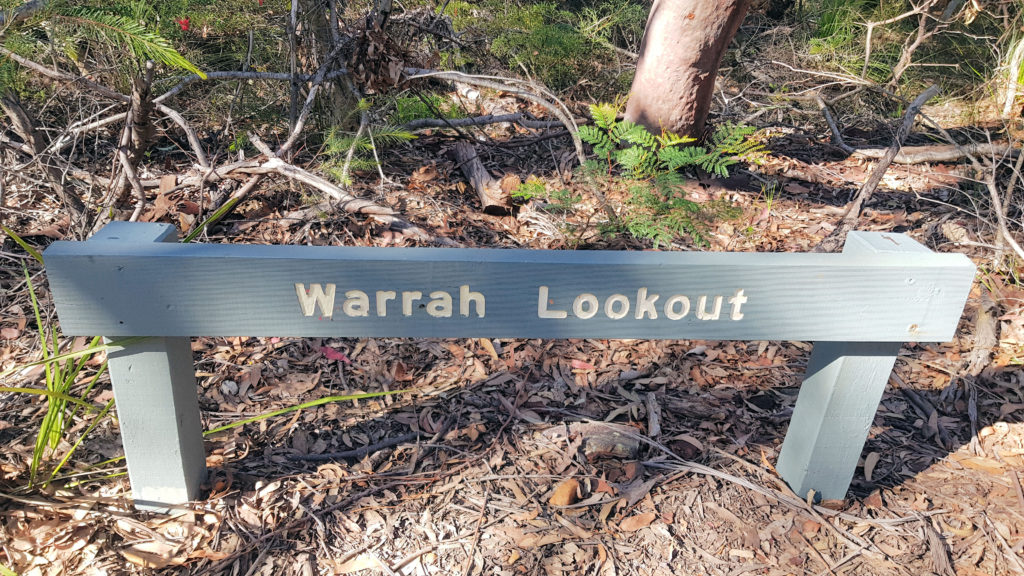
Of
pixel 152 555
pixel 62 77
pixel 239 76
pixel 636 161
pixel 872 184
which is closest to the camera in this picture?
pixel 152 555

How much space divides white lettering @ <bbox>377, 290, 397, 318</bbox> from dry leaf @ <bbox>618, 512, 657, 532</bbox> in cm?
111

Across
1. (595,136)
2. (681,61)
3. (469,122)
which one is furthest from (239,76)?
(681,61)

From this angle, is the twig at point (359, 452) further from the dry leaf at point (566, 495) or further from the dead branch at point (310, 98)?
the dead branch at point (310, 98)

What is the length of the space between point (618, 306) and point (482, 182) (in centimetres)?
241

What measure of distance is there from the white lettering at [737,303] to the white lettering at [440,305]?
2.68ft

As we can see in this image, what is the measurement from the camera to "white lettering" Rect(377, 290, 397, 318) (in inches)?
74.1

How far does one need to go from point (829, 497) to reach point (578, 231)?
1975 mm

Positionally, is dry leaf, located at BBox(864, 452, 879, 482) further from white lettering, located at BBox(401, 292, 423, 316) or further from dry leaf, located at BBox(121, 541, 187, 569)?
dry leaf, located at BBox(121, 541, 187, 569)

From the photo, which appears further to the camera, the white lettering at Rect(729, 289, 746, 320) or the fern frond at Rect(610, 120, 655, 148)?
the fern frond at Rect(610, 120, 655, 148)

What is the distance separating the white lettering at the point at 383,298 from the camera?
74.1 inches

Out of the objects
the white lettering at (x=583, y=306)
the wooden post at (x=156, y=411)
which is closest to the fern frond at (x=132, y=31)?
the wooden post at (x=156, y=411)

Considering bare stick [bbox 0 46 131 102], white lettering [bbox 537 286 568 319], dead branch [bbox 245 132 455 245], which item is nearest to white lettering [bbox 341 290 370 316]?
white lettering [bbox 537 286 568 319]

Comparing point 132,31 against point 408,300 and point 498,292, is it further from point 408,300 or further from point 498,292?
point 498,292

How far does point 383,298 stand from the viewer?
1.89 meters
